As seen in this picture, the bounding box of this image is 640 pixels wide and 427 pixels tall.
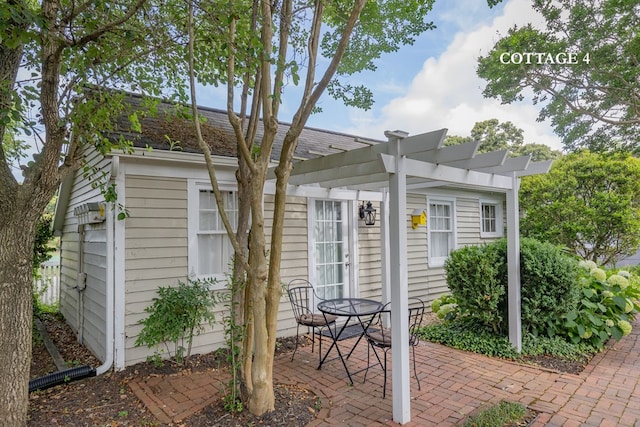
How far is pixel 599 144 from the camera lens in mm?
8789

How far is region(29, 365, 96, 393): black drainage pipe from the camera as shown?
3518 millimetres

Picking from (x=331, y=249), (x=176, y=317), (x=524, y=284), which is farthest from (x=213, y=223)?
(x=524, y=284)

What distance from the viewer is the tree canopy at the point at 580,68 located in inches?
281

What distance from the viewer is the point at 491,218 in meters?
8.91

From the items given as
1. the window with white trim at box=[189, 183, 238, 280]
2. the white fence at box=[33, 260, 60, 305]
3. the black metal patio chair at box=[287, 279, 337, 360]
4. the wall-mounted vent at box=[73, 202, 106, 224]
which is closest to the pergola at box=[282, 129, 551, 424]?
the window with white trim at box=[189, 183, 238, 280]

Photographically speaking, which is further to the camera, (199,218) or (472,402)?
(199,218)

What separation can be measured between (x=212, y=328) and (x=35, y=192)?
102 inches

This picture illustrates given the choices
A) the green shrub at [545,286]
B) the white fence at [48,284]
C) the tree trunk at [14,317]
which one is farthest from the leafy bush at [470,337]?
the white fence at [48,284]

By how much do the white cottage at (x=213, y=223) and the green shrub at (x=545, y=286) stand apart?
221mm

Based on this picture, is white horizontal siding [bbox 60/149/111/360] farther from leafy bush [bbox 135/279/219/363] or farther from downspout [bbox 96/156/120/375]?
leafy bush [bbox 135/279/219/363]

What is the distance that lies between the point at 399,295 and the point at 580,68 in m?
7.94

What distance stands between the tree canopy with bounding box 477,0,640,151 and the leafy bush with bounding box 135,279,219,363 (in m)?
7.70

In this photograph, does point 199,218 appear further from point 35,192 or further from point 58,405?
point 58,405

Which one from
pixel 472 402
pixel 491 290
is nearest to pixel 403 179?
pixel 472 402
